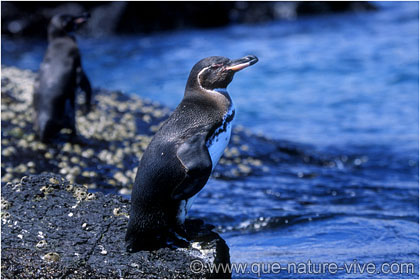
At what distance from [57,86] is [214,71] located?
3.43 metres

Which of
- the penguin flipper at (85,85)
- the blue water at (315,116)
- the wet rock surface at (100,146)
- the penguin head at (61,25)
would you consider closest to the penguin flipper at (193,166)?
the blue water at (315,116)

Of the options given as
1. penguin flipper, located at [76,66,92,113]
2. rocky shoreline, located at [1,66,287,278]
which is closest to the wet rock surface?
penguin flipper, located at [76,66,92,113]

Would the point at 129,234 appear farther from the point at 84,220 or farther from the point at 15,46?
the point at 15,46

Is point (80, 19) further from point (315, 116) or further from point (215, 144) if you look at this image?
point (315, 116)

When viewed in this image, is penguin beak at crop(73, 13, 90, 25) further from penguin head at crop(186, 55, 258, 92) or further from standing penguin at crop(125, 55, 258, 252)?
standing penguin at crop(125, 55, 258, 252)

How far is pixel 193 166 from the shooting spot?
2.96m

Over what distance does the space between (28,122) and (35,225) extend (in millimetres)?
3783

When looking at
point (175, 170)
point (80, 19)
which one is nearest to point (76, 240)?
point (175, 170)

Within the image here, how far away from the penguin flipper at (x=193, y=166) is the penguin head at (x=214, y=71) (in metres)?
0.45

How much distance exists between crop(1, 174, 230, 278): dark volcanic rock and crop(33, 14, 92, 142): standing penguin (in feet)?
9.21

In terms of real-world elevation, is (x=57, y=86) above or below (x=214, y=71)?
below

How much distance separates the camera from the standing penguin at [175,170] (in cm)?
304

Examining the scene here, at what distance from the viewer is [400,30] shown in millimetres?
18594

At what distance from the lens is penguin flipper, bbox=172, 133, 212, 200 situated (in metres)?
2.97
